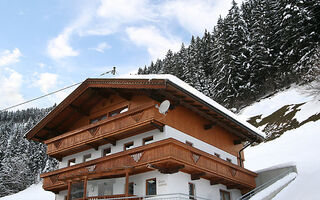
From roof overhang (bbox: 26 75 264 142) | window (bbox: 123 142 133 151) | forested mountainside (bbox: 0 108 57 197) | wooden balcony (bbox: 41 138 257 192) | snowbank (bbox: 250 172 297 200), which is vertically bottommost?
snowbank (bbox: 250 172 297 200)

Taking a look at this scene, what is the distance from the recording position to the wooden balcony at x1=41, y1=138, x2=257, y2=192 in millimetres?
14648

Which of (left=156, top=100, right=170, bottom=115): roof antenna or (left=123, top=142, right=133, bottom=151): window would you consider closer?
(left=156, top=100, right=170, bottom=115): roof antenna

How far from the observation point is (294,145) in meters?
30.0

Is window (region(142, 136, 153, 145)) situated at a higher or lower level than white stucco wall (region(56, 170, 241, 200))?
higher

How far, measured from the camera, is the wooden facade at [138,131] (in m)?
15.4

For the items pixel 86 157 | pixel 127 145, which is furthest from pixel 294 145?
pixel 86 157

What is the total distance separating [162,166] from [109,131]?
4.42m

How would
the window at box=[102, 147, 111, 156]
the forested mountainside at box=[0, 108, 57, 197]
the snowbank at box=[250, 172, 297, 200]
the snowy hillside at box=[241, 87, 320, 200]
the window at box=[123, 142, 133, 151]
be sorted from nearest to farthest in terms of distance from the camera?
the snowbank at box=[250, 172, 297, 200], the snowy hillside at box=[241, 87, 320, 200], the window at box=[123, 142, 133, 151], the window at box=[102, 147, 111, 156], the forested mountainside at box=[0, 108, 57, 197]

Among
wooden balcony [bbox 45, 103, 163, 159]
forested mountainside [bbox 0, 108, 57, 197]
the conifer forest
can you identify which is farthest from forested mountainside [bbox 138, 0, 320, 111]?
forested mountainside [bbox 0, 108, 57, 197]

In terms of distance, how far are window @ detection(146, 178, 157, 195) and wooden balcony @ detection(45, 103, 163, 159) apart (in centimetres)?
276

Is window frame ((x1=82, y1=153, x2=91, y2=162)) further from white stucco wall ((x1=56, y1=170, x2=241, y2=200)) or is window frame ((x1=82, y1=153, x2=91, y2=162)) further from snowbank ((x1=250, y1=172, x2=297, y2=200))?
snowbank ((x1=250, y1=172, x2=297, y2=200))

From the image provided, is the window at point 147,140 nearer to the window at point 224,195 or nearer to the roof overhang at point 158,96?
the roof overhang at point 158,96

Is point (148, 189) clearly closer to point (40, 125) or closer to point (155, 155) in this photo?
point (155, 155)

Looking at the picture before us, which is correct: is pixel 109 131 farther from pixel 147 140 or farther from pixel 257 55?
pixel 257 55
